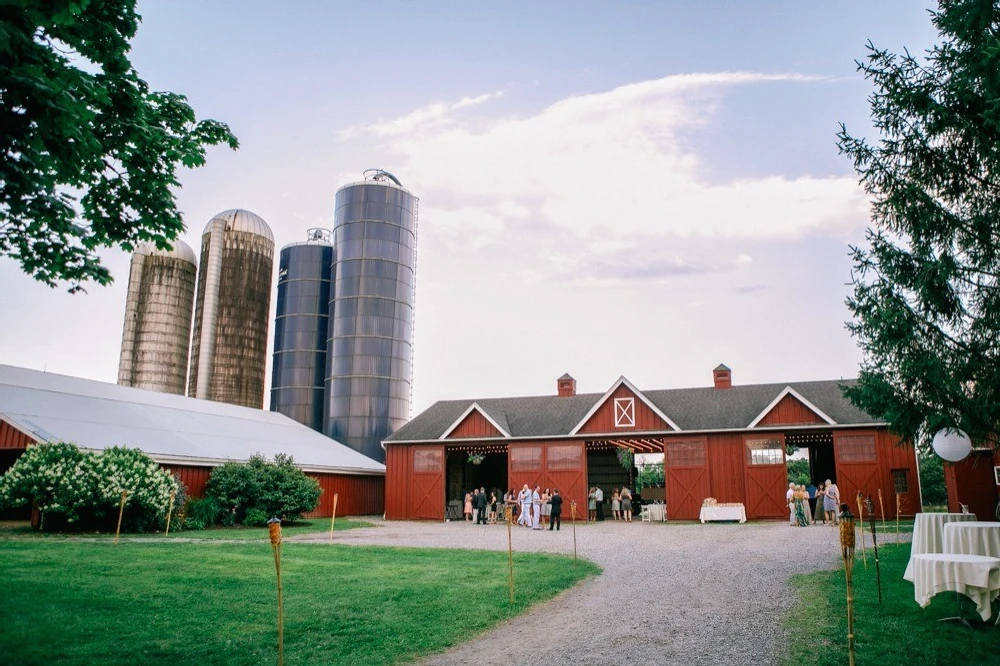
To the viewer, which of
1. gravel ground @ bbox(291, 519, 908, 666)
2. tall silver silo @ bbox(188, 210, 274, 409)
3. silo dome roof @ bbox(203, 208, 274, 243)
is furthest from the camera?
silo dome roof @ bbox(203, 208, 274, 243)

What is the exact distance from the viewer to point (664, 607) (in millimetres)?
9703

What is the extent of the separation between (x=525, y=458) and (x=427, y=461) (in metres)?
4.79

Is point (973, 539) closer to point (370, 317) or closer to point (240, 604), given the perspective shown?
point (240, 604)

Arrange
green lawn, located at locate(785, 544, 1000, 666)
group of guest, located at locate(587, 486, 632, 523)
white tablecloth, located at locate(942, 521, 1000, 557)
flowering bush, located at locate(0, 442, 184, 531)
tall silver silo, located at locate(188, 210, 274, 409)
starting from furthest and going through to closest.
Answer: tall silver silo, located at locate(188, 210, 274, 409), group of guest, located at locate(587, 486, 632, 523), flowering bush, located at locate(0, 442, 184, 531), white tablecloth, located at locate(942, 521, 1000, 557), green lawn, located at locate(785, 544, 1000, 666)

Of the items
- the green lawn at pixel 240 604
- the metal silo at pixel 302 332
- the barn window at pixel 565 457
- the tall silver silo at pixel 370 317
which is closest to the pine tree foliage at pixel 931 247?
the green lawn at pixel 240 604

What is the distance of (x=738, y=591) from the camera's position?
10820mm

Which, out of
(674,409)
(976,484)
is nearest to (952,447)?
(976,484)

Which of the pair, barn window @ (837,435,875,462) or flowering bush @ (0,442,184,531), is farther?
barn window @ (837,435,875,462)

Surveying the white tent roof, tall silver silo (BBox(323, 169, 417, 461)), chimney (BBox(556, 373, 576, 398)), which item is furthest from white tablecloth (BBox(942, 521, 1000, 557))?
tall silver silo (BBox(323, 169, 417, 461))

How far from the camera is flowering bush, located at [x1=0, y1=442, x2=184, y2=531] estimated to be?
1908 centimetres

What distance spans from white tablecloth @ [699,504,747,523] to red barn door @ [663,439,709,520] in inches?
59.5

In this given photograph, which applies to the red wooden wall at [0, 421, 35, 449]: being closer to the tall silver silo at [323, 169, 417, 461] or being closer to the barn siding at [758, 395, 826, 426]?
the tall silver silo at [323, 169, 417, 461]

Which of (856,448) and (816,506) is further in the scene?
(856,448)

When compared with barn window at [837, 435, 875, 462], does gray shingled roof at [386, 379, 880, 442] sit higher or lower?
higher
